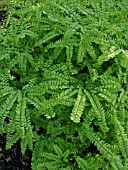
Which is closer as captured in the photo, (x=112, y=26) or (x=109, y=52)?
(x=109, y=52)

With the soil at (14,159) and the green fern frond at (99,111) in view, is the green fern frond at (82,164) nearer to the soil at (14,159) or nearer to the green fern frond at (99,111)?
the green fern frond at (99,111)

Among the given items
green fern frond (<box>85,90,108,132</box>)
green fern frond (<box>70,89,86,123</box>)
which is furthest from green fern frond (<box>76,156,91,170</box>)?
green fern frond (<box>70,89,86,123</box>)

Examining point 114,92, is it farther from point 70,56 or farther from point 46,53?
point 46,53

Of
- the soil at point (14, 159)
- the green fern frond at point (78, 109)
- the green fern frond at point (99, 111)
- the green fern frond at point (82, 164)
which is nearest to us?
the green fern frond at point (78, 109)

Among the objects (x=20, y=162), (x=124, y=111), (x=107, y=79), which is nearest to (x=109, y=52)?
(x=107, y=79)

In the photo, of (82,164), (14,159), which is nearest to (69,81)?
(82,164)

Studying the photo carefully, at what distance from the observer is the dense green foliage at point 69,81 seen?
2488 millimetres

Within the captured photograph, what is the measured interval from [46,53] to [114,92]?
3.00ft

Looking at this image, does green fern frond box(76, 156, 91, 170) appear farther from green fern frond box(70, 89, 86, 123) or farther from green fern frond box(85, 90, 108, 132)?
green fern frond box(70, 89, 86, 123)

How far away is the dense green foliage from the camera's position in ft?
8.16

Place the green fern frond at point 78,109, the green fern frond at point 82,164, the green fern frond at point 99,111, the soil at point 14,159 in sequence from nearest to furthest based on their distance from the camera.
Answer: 1. the green fern frond at point 78,109
2. the green fern frond at point 99,111
3. the green fern frond at point 82,164
4. the soil at point 14,159

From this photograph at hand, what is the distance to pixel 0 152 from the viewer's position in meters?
3.58

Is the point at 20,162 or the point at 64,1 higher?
the point at 64,1

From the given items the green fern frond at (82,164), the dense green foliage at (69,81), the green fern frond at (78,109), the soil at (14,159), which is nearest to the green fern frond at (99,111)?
the dense green foliage at (69,81)
